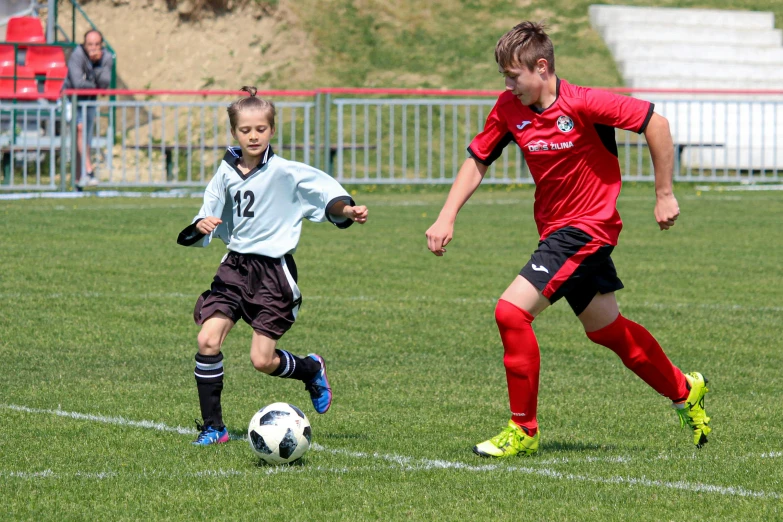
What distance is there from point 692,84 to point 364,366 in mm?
20022

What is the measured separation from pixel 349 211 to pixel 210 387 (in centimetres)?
109

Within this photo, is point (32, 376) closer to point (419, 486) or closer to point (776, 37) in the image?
point (419, 486)

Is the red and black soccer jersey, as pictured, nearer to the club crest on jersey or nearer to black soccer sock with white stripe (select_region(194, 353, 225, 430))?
the club crest on jersey

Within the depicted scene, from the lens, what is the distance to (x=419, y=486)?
5117 mm

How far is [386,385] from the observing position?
25.3 ft

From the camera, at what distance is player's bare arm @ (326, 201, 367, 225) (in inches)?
245

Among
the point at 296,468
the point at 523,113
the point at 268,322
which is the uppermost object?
the point at 523,113

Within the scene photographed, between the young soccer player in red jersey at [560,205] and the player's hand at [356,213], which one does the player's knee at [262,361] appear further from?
the young soccer player in red jersey at [560,205]

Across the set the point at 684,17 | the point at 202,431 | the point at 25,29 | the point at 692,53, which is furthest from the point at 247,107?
the point at 684,17

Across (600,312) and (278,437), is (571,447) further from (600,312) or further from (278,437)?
(278,437)

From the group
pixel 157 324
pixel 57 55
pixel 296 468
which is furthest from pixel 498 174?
pixel 296 468

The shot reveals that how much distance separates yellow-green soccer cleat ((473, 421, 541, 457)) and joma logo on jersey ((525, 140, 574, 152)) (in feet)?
4.17

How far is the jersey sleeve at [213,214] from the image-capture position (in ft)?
20.7

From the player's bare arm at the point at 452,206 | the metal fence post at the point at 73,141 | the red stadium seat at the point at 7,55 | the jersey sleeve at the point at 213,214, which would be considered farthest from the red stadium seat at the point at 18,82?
the player's bare arm at the point at 452,206
